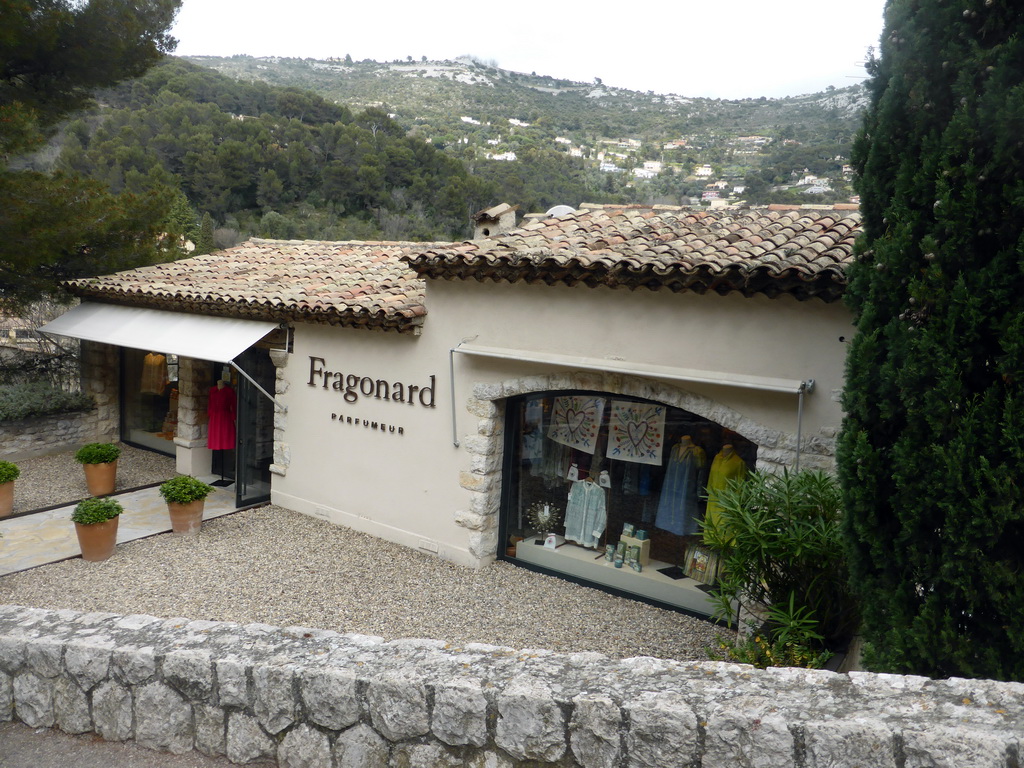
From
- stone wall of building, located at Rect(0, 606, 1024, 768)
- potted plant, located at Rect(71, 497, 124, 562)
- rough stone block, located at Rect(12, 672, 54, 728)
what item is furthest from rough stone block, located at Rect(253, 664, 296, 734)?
potted plant, located at Rect(71, 497, 124, 562)

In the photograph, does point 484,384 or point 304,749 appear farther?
point 484,384

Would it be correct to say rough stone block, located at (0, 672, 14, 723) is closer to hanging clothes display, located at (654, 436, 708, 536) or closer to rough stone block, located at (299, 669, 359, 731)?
rough stone block, located at (299, 669, 359, 731)

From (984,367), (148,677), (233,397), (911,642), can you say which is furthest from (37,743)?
(233,397)

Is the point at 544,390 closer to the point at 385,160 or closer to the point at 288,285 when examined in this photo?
the point at 288,285

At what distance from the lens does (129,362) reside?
49.4 ft

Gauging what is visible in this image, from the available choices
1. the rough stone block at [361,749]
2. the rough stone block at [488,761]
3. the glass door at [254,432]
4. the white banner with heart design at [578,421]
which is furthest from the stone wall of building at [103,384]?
the rough stone block at [488,761]

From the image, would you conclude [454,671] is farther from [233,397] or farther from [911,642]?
[233,397]

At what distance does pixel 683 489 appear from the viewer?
26.5 ft

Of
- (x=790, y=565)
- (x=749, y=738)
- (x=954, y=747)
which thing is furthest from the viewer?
(x=790, y=565)

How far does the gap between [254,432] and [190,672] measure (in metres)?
Answer: 7.76

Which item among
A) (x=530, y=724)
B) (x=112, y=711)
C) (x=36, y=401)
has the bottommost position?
(x=36, y=401)

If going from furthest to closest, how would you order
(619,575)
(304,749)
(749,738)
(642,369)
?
(619,575)
(642,369)
(304,749)
(749,738)

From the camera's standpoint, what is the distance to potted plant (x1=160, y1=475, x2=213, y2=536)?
9.70 metres

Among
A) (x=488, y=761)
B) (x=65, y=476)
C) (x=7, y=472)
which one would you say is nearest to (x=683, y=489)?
(x=488, y=761)
